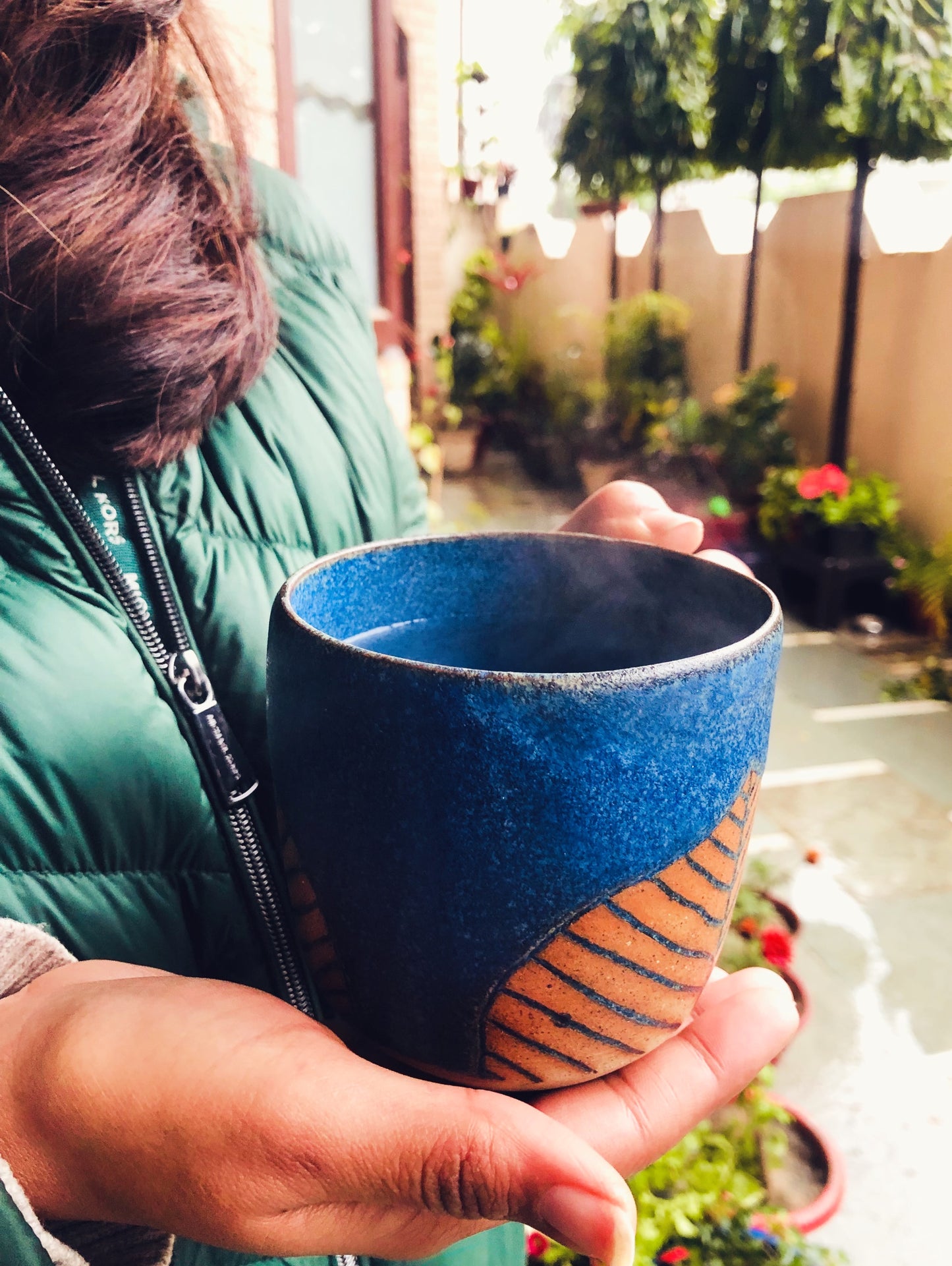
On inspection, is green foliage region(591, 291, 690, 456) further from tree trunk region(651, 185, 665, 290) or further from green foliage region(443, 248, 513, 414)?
green foliage region(443, 248, 513, 414)

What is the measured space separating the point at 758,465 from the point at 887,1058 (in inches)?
137

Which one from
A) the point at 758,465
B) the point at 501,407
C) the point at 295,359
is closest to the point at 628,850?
the point at 295,359

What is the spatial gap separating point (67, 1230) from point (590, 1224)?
0.25 m

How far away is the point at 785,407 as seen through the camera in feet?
16.0

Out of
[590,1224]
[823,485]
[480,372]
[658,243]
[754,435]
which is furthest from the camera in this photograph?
[480,372]

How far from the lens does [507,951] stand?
40cm

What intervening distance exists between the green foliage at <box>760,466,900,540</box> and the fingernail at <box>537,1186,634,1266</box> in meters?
4.03

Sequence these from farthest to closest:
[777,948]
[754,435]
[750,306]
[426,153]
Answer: [750,306], [754,435], [426,153], [777,948]

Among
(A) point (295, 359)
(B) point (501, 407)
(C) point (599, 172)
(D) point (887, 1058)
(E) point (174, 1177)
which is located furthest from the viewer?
(B) point (501, 407)

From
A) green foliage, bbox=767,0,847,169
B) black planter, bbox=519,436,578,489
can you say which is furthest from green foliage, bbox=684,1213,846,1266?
black planter, bbox=519,436,578,489

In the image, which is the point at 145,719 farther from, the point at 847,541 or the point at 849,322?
the point at 849,322

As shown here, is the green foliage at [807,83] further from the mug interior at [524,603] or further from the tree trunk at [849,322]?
the mug interior at [524,603]

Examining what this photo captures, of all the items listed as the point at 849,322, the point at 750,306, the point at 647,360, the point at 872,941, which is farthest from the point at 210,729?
the point at 647,360

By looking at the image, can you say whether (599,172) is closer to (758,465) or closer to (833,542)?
(758,465)
